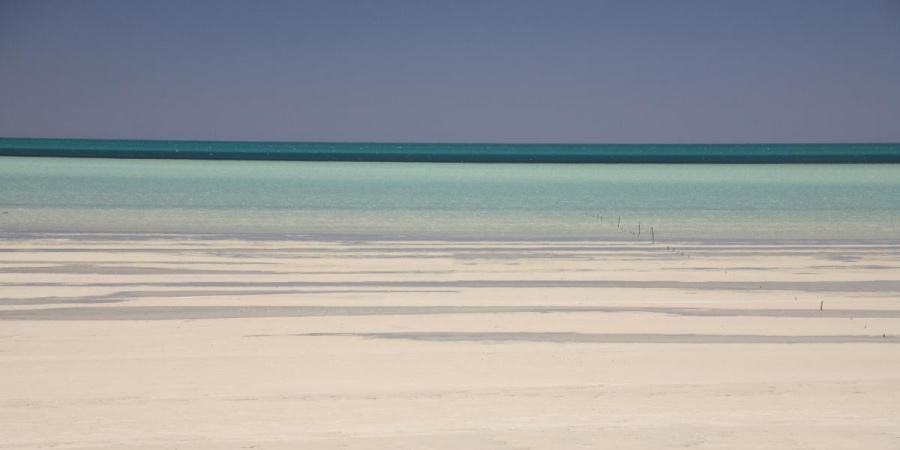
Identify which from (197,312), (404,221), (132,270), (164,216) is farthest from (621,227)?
(197,312)

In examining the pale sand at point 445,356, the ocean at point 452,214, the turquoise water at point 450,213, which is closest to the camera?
the pale sand at point 445,356

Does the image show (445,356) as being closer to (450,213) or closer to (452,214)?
(452,214)

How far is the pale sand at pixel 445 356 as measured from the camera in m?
3.27

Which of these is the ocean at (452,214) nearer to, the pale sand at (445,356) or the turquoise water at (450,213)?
the turquoise water at (450,213)

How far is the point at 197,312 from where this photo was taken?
5312 millimetres

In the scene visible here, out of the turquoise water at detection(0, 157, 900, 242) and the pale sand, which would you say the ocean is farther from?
the pale sand

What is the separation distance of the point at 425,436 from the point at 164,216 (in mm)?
11528

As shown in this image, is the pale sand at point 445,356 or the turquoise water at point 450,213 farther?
the turquoise water at point 450,213

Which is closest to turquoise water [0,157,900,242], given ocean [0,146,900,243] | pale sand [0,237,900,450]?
ocean [0,146,900,243]

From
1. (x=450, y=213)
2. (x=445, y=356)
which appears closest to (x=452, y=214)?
(x=450, y=213)

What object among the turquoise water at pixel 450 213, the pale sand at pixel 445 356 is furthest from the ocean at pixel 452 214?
the pale sand at pixel 445 356

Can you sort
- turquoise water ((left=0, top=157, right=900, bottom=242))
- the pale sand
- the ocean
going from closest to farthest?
the pale sand → the ocean → turquoise water ((left=0, top=157, right=900, bottom=242))

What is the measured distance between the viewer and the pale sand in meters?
3.27

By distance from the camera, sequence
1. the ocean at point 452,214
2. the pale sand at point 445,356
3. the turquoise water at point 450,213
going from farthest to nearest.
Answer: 1. the turquoise water at point 450,213
2. the ocean at point 452,214
3. the pale sand at point 445,356
